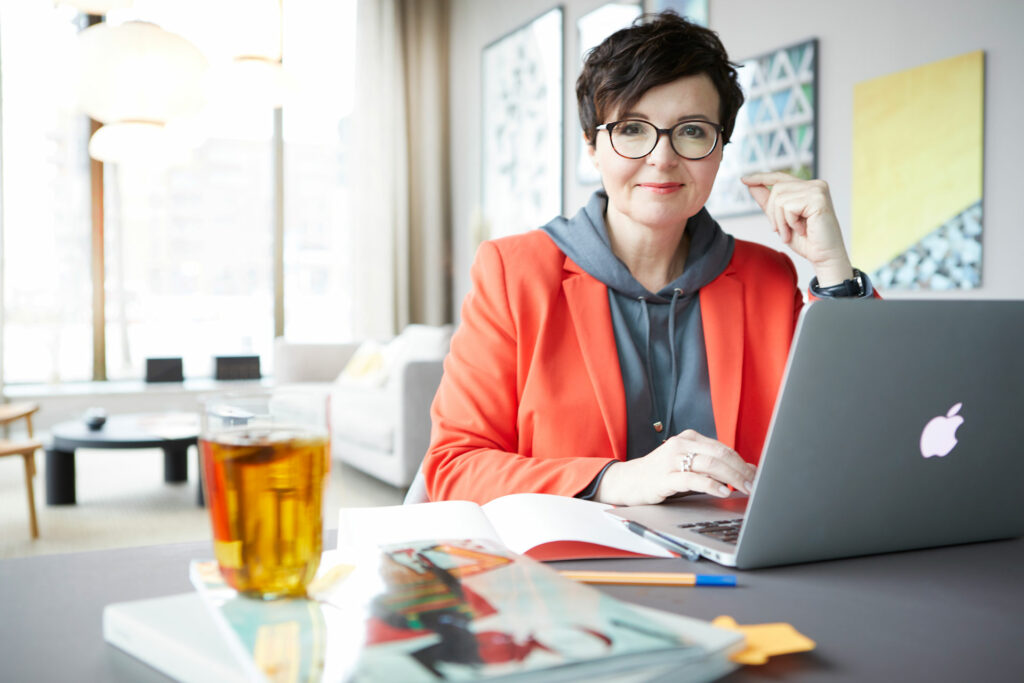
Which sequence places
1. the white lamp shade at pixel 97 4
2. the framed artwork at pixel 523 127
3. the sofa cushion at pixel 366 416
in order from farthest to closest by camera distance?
the framed artwork at pixel 523 127 → the sofa cushion at pixel 366 416 → the white lamp shade at pixel 97 4

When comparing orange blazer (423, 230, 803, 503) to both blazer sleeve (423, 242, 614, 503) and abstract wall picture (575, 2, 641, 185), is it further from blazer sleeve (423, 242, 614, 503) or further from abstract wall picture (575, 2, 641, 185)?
abstract wall picture (575, 2, 641, 185)

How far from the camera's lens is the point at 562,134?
527 centimetres

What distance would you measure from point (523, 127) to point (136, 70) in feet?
9.99

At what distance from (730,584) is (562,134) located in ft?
16.0

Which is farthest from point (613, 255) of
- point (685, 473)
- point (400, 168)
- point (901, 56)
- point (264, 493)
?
point (400, 168)

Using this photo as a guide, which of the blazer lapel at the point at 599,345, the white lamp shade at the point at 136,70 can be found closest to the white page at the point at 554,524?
the blazer lapel at the point at 599,345

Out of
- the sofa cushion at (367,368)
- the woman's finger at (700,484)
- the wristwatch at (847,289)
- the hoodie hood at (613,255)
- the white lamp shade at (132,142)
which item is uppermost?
the white lamp shade at (132,142)

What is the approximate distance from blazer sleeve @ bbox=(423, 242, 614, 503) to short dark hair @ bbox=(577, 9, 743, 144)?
0.29m

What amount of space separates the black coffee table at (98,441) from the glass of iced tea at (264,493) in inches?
127

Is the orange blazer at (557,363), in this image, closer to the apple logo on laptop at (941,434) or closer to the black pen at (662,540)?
the black pen at (662,540)

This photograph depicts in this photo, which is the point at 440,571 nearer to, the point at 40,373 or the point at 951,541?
the point at 951,541

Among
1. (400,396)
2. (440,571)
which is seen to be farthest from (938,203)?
(440,571)

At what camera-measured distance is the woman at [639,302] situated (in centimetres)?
120

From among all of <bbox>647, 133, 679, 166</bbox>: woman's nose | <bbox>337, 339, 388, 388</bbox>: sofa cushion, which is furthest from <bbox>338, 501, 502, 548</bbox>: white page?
<bbox>337, 339, 388, 388</bbox>: sofa cushion
